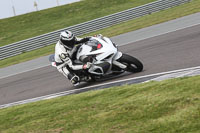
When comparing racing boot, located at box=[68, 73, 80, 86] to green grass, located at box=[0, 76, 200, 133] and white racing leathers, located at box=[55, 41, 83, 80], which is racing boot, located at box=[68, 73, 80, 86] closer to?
white racing leathers, located at box=[55, 41, 83, 80]

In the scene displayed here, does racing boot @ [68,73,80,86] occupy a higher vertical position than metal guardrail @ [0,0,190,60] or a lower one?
higher

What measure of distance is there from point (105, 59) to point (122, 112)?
4.21 m

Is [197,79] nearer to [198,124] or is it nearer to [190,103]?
[190,103]

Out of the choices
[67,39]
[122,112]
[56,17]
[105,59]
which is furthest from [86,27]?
[122,112]

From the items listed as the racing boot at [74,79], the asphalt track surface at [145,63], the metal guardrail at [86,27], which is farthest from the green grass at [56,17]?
the racing boot at [74,79]

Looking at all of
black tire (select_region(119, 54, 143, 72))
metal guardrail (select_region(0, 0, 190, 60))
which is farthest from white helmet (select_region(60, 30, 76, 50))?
metal guardrail (select_region(0, 0, 190, 60))

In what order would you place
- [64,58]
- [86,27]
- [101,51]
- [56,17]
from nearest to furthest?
[101,51]
[64,58]
[86,27]
[56,17]

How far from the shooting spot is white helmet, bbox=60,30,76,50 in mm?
10508

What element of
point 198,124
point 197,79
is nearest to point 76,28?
point 197,79

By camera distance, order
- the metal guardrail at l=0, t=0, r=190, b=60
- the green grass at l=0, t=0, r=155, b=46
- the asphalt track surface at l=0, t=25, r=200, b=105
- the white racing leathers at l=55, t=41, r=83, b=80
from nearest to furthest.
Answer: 1. the asphalt track surface at l=0, t=25, r=200, b=105
2. the white racing leathers at l=55, t=41, r=83, b=80
3. the metal guardrail at l=0, t=0, r=190, b=60
4. the green grass at l=0, t=0, r=155, b=46

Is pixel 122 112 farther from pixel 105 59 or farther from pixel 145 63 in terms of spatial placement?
pixel 145 63

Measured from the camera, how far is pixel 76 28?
975 inches

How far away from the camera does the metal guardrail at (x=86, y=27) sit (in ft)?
77.8

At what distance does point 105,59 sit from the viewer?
1033 centimetres
